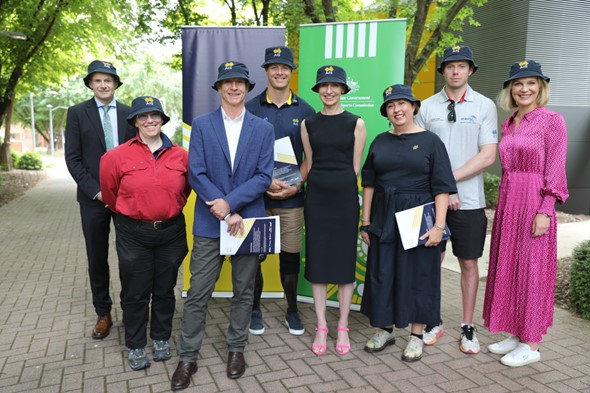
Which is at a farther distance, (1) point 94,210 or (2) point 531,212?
(1) point 94,210

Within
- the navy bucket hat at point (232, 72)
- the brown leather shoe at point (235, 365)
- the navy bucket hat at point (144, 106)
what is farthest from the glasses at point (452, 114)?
the brown leather shoe at point (235, 365)

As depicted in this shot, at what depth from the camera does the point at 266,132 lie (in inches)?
132

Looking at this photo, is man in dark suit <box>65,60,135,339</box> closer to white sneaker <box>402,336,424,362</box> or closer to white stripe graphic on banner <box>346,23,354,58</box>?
white stripe graphic on banner <box>346,23,354,58</box>

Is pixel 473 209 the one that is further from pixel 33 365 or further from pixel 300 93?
pixel 33 365

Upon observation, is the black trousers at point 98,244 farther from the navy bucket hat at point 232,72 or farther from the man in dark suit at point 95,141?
the navy bucket hat at point 232,72

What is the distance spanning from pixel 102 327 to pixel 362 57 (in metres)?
3.27

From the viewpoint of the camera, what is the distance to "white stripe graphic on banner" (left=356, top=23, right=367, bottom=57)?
4.31 m

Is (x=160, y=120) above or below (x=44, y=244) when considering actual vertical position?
above

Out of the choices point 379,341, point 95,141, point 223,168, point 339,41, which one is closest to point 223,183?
point 223,168

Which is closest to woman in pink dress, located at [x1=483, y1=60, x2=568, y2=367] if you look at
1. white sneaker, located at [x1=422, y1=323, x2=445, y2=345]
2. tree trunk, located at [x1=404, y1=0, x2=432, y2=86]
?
white sneaker, located at [x1=422, y1=323, x2=445, y2=345]

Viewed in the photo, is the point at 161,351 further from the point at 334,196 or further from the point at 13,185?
the point at 13,185

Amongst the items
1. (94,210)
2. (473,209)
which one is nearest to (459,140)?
(473,209)

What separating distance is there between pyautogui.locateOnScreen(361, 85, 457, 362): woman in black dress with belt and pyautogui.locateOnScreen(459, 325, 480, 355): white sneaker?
→ 0.38 metres

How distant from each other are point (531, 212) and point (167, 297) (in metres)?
2.72
